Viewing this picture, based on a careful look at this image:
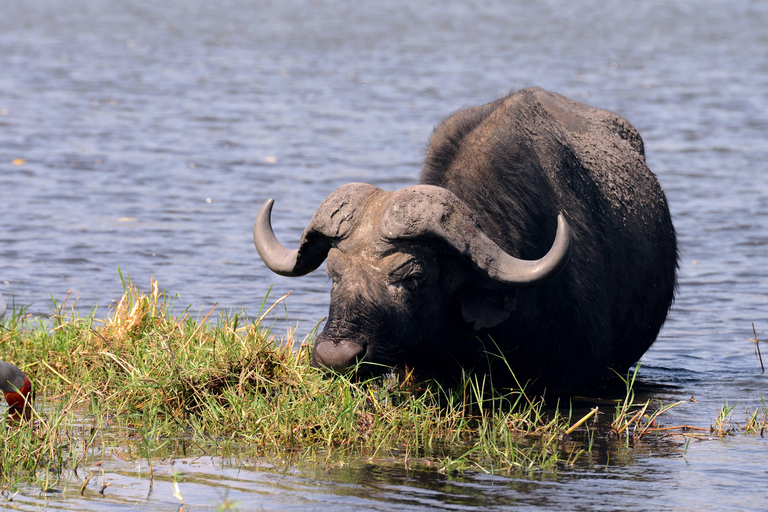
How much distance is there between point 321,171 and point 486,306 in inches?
392

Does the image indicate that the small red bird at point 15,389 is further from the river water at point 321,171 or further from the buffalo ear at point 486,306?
the buffalo ear at point 486,306

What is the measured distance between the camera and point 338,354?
6254 millimetres

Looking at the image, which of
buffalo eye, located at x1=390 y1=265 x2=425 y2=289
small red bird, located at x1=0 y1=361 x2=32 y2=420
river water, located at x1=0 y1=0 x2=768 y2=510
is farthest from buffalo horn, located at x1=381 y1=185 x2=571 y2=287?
small red bird, located at x1=0 y1=361 x2=32 y2=420

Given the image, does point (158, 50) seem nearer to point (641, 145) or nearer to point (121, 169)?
point (121, 169)

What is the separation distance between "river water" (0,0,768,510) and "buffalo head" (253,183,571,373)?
767 mm

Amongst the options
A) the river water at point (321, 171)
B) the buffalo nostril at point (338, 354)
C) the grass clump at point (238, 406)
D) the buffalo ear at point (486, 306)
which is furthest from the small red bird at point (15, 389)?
the buffalo ear at point (486, 306)

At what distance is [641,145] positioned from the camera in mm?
9633

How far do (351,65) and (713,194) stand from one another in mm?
16874

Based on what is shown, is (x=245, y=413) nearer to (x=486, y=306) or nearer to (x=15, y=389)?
(x=15, y=389)

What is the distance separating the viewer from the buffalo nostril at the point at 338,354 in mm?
6250

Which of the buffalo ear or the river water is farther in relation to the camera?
the buffalo ear

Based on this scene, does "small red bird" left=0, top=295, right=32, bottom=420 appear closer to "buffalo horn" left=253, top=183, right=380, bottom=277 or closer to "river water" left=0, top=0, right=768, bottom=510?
"river water" left=0, top=0, right=768, bottom=510

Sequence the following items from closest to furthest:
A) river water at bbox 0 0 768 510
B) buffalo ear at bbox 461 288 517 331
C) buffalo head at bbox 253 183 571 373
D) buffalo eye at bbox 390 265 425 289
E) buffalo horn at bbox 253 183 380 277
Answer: river water at bbox 0 0 768 510 → buffalo head at bbox 253 183 571 373 → buffalo eye at bbox 390 265 425 289 → buffalo horn at bbox 253 183 380 277 → buffalo ear at bbox 461 288 517 331

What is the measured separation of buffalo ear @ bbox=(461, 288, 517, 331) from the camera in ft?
22.6
